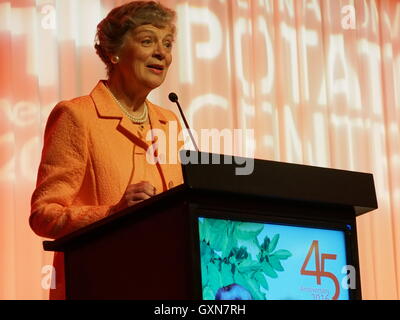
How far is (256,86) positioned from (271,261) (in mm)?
2542

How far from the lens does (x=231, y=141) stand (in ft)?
13.0

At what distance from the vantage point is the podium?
5.35 feet

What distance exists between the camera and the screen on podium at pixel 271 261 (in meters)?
1.64

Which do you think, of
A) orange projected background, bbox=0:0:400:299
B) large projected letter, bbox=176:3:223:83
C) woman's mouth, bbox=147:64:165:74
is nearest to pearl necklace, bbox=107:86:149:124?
woman's mouth, bbox=147:64:165:74

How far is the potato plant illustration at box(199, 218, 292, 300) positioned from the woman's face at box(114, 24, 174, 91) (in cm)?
80

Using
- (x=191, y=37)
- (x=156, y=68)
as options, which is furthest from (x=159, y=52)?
(x=191, y=37)

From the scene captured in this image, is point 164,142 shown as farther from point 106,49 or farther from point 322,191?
point 322,191

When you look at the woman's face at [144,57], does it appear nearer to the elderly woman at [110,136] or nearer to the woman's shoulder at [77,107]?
the elderly woman at [110,136]

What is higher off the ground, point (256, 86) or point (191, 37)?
point (191, 37)

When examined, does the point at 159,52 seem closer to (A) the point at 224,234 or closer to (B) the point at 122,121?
(B) the point at 122,121

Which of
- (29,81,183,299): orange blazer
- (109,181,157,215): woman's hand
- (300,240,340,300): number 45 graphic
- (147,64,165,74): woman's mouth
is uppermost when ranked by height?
(147,64,165,74): woman's mouth

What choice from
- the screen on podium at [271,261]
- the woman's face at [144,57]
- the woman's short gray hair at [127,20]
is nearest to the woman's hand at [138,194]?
the screen on podium at [271,261]

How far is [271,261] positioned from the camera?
1709mm

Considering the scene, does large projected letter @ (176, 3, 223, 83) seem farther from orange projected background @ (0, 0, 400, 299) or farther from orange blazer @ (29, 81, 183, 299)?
orange blazer @ (29, 81, 183, 299)
